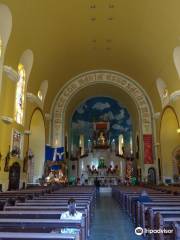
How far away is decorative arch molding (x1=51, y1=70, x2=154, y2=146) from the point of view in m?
21.2

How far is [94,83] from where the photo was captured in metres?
22.7

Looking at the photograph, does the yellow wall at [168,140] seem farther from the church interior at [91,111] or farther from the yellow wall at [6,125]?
the yellow wall at [6,125]

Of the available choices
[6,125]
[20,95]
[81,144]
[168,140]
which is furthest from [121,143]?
[6,125]

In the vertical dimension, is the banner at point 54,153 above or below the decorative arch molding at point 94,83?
below

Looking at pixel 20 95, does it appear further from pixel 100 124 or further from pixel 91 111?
pixel 100 124

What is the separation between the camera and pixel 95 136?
28.9 metres

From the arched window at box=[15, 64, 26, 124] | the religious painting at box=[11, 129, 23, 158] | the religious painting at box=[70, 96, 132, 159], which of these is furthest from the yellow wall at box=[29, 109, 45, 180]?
the religious painting at box=[70, 96, 132, 159]

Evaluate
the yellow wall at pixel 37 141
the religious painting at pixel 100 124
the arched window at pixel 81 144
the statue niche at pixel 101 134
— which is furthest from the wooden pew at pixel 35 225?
the arched window at pixel 81 144

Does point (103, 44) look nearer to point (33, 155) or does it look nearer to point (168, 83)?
point (168, 83)

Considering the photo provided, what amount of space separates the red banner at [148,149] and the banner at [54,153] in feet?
23.2

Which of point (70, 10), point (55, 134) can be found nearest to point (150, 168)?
point (55, 134)

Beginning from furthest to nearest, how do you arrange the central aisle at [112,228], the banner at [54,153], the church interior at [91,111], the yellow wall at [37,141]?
the banner at [54,153]
the yellow wall at [37,141]
the church interior at [91,111]
the central aisle at [112,228]

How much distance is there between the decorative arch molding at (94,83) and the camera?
2125 centimetres

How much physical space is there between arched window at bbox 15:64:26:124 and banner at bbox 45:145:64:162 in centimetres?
552
